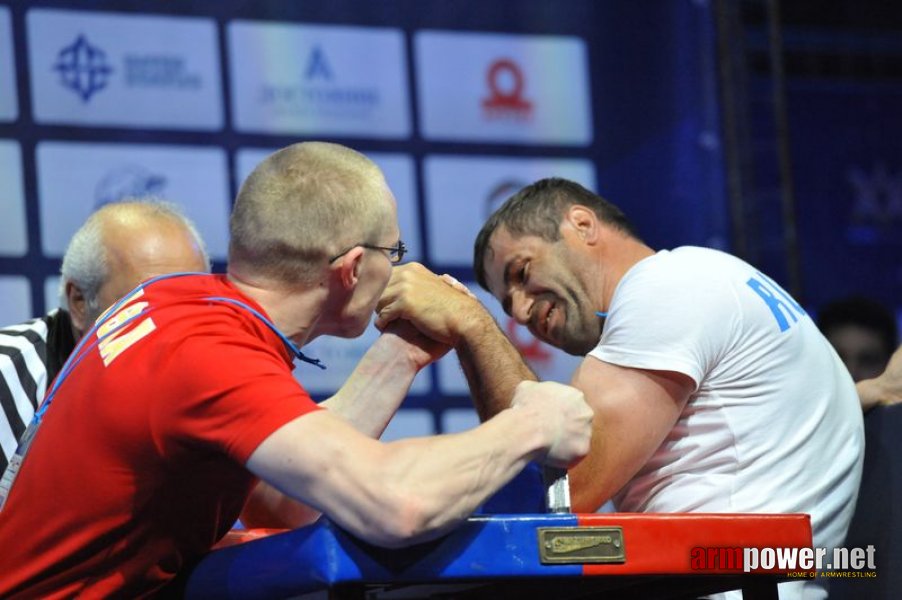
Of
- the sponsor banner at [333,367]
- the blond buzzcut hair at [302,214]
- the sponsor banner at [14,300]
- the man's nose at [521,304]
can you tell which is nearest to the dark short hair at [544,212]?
the man's nose at [521,304]

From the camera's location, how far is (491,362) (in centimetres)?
207

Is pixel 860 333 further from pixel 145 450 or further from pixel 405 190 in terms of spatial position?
pixel 145 450

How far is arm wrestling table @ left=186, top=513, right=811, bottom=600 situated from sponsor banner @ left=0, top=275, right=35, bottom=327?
2110 mm

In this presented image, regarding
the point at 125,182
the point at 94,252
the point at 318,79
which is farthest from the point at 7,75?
the point at 94,252

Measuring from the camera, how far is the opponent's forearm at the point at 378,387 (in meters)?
2.11

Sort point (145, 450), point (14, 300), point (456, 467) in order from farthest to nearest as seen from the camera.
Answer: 1. point (14, 300)
2. point (145, 450)
3. point (456, 467)

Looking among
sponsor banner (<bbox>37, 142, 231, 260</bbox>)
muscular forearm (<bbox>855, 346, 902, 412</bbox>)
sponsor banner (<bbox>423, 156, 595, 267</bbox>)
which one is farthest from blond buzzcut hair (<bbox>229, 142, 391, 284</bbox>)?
sponsor banner (<bbox>423, 156, 595, 267</bbox>)

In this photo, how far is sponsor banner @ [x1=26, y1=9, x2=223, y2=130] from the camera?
349cm

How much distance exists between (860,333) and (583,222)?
6.03ft

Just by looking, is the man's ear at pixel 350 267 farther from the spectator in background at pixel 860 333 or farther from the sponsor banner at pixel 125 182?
the spectator in background at pixel 860 333

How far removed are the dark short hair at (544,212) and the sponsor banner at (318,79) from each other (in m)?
1.34

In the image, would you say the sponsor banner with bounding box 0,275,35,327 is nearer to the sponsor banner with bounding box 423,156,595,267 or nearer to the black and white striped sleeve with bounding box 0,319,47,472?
the black and white striped sleeve with bounding box 0,319,47,472

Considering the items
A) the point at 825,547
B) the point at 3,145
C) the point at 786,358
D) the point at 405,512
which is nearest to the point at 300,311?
the point at 405,512

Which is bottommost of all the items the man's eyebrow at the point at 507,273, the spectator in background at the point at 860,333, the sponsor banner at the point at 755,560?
the spectator in background at the point at 860,333
